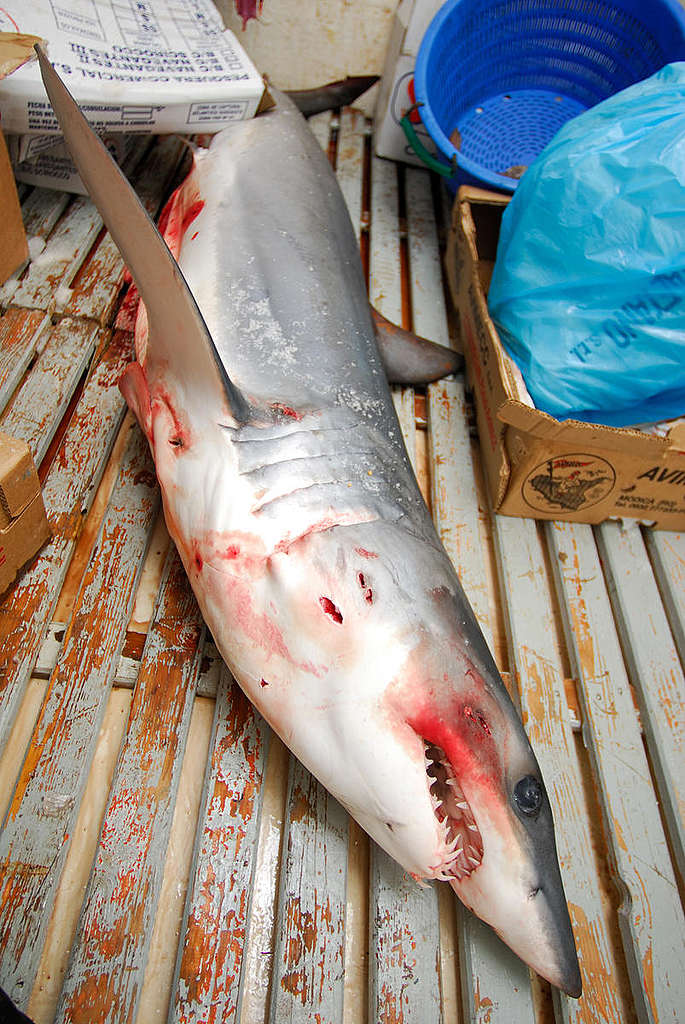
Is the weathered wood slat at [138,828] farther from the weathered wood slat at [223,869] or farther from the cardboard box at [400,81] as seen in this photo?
the cardboard box at [400,81]

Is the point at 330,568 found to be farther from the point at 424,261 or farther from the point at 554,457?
the point at 424,261

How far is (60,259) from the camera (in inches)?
79.8

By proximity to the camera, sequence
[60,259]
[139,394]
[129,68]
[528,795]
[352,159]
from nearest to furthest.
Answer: [528,795] → [139,394] → [129,68] → [60,259] → [352,159]

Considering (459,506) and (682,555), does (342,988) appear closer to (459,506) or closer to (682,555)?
(459,506)

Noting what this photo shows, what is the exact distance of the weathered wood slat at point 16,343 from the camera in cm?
170

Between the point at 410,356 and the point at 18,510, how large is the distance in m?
1.11

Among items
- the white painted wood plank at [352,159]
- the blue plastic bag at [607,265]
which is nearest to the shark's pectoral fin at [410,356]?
the blue plastic bag at [607,265]

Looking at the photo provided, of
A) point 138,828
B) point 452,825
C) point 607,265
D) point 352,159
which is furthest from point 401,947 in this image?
point 352,159

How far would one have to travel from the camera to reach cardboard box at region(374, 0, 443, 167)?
249 cm

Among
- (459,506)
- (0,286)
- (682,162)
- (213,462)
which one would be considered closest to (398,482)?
(213,462)

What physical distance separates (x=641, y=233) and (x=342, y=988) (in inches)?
59.3

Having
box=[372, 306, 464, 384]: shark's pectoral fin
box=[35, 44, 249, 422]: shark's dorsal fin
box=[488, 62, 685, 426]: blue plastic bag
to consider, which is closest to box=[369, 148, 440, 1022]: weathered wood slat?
box=[35, 44, 249, 422]: shark's dorsal fin

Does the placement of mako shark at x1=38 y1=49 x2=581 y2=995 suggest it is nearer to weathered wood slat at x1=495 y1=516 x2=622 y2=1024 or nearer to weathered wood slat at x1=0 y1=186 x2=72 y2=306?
weathered wood slat at x1=495 y1=516 x2=622 y2=1024

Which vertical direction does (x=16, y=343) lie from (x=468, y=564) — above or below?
above
